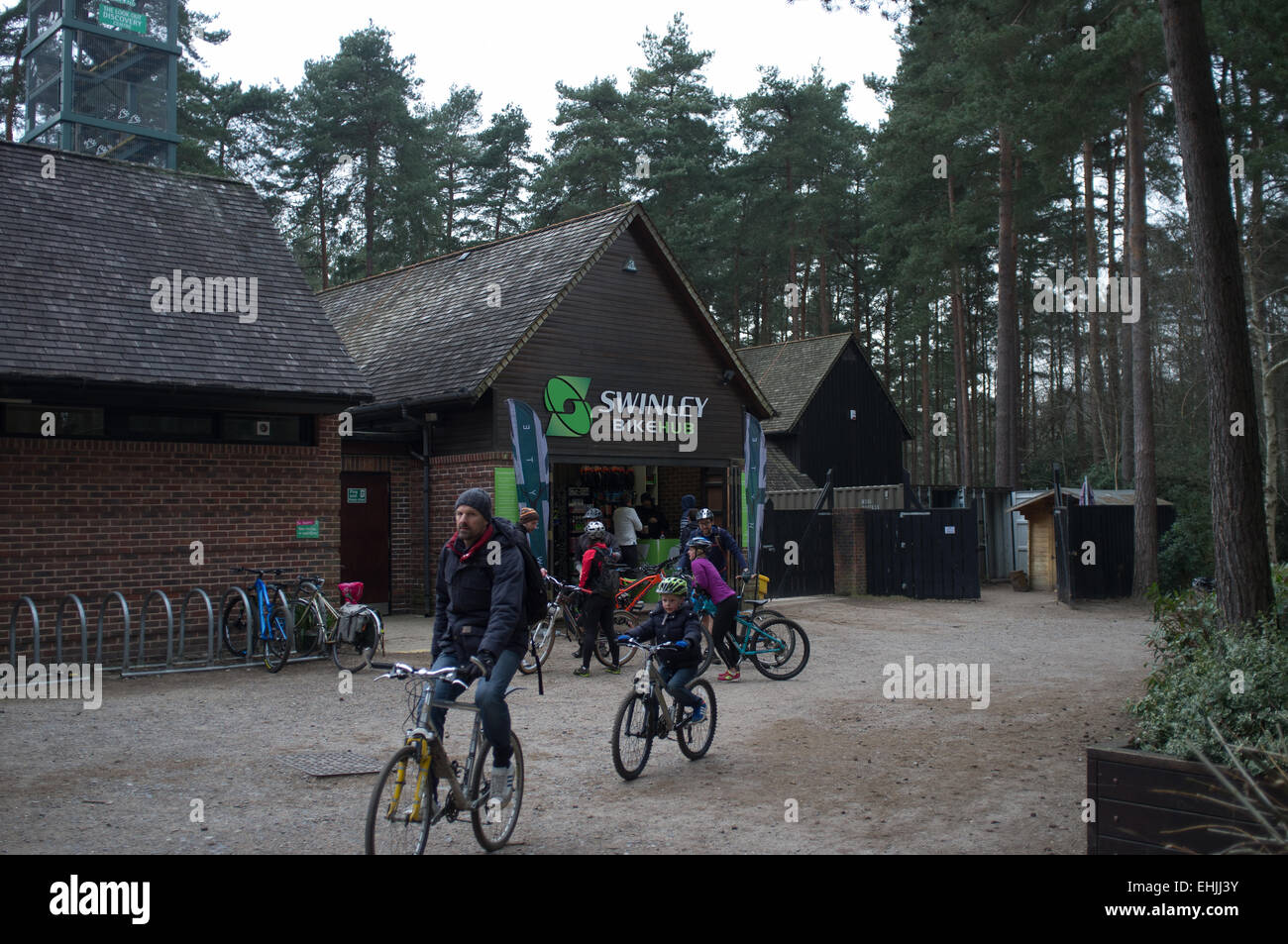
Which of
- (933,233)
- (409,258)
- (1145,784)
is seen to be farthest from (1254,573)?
(409,258)

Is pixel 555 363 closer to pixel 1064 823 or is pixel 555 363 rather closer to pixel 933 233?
pixel 1064 823

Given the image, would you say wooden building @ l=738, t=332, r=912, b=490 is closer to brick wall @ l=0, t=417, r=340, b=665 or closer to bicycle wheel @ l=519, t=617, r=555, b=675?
brick wall @ l=0, t=417, r=340, b=665

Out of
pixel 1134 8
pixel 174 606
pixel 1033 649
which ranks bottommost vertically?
pixel 1033 649

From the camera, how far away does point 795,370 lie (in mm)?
32750

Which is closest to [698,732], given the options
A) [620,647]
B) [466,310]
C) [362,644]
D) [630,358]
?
[620,647]

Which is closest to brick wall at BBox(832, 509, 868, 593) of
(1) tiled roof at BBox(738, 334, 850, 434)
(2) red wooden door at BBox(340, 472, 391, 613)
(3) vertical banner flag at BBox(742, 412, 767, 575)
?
(3) vertical banner flag at BBox(742, 412, 767, 575)

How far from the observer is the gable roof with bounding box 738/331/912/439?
31.0m

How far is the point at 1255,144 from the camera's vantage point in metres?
23.9

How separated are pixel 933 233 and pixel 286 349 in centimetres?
2226

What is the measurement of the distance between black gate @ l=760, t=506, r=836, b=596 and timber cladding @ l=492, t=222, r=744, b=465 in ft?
6.43

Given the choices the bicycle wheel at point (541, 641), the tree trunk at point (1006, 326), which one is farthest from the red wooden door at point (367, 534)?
the tree trunk at point (1006, 326)

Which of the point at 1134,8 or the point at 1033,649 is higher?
the point at 1134,8

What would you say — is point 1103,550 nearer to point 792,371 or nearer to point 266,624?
point 792,371

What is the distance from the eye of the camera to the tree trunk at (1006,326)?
89.2ft
